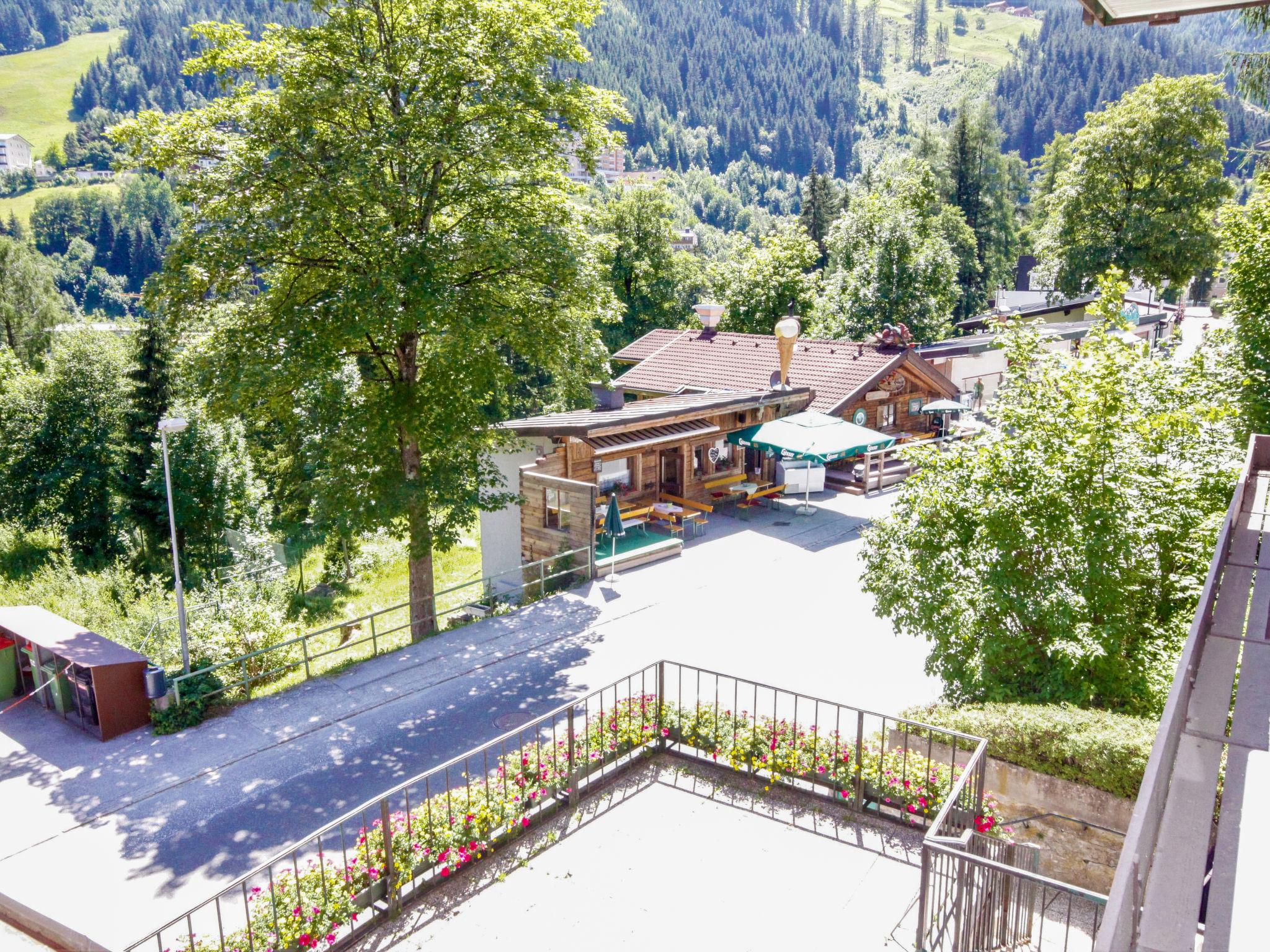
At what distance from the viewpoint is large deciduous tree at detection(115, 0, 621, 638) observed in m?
14.8

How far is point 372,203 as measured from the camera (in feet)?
51.1

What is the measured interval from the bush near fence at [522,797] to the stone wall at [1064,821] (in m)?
0.64

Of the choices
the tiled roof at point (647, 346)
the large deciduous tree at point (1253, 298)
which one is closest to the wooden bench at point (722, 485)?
the tiled roof at point (647, 346)

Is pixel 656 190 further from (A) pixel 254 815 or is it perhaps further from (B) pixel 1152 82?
(A) pixel 254 815

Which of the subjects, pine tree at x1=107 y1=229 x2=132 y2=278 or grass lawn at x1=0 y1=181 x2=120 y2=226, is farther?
grass lawn at x1=0 y1=181 x2=120 y2=226

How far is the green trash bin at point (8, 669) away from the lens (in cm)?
1438

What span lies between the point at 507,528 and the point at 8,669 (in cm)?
965

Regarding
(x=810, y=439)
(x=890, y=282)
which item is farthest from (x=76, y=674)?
(x=890, y=282)

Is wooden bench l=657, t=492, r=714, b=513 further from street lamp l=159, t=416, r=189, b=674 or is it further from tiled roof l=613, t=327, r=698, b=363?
street lamp l=159, t=416, r=189, b=674

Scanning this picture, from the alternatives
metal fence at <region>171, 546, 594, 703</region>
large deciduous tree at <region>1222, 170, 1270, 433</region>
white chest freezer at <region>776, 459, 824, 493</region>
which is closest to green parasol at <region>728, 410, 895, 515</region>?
white chest freezer at <region>776, 459, 824, 493</region>

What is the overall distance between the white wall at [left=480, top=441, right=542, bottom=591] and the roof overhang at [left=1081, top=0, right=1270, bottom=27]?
655 inches

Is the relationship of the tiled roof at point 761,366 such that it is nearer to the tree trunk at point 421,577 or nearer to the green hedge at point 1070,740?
the tree trunk at point 421,577

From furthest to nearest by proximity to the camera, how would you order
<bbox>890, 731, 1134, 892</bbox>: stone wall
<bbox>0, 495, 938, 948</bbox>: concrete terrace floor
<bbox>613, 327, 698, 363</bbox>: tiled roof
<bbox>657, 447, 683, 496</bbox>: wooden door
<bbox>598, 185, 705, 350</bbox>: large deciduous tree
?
<bbox>598, 185, 705, 350</bbox>: large deciduous tree → <bbox>613, 327, 698, 363</bbox>: tiled roof → <bbox>657, 447, 683, 496</bbox>: wooden door → <bbox>0, 495, 938, 948</bbox>: concrete terrace floor → <bbox>890, 731, 1134, 892</bbox>: stone wall

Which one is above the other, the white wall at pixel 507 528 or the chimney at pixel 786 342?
the chimney at pixel 786 342
